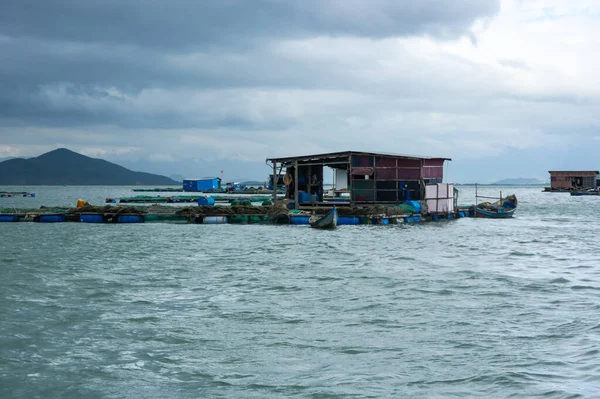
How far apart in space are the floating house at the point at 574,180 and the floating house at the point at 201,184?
83407 millimetres

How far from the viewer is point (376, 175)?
45.5 meters

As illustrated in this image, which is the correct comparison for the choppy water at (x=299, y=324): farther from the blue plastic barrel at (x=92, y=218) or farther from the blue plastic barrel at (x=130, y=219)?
the blue plastic barrel at (x=92, y=218)

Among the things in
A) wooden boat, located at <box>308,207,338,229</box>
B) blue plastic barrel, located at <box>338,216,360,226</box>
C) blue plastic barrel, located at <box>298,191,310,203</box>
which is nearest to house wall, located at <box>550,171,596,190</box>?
blue plastic barrel, located at <box>298,191,310,203</box>

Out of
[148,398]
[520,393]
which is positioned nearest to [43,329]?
[148,398]

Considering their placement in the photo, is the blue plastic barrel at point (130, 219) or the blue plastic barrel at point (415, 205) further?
the blue plastic barrel at point (130, 219)

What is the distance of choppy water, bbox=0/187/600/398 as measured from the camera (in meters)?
8.97

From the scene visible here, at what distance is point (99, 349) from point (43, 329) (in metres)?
2.43

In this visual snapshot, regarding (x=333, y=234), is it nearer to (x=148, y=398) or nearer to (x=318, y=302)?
(x=318, y=302)

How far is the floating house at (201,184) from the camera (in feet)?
501

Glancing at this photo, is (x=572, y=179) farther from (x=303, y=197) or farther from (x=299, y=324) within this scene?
(x=299, y=324)

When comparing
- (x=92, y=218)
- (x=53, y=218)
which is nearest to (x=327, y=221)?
(x=92, y=218)

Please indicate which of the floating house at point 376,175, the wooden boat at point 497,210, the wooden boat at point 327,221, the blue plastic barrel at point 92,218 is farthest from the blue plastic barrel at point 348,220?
the blue plastic barrel at point 92,218

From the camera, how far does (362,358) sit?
399 inches

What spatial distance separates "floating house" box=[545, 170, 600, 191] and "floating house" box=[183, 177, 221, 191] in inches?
3284
